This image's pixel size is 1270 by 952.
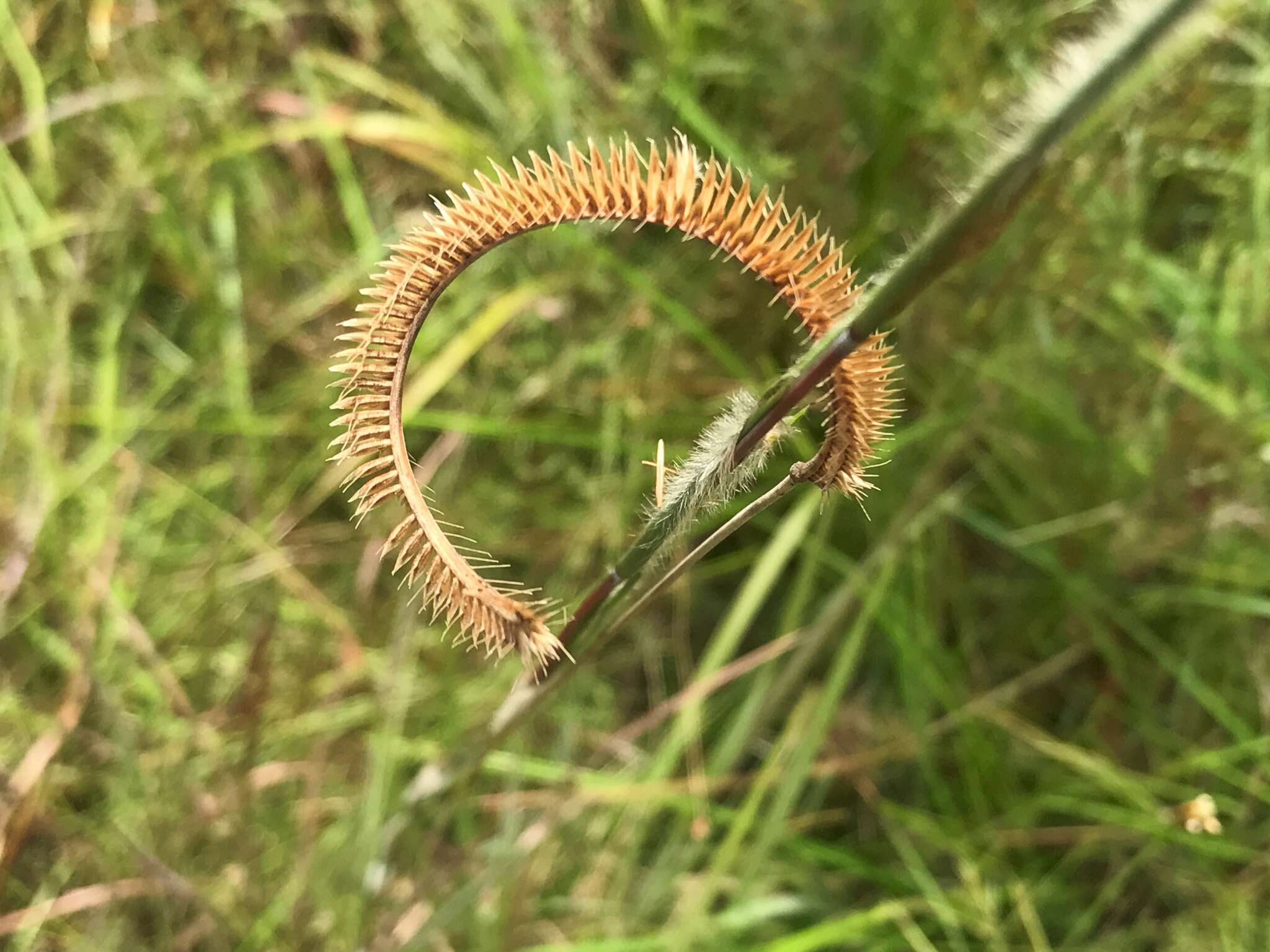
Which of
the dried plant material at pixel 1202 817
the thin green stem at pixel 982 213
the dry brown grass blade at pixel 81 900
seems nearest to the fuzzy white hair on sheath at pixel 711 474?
the thin green stem at pixel 982 213

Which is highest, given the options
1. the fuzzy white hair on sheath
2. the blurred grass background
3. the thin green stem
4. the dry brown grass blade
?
the thin green stem

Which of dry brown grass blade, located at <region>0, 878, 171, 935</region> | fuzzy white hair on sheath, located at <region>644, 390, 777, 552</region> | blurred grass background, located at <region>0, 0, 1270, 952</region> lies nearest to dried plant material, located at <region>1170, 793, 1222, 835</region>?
blurred grass background, located at <region>0, 0, 1270, 952</region>

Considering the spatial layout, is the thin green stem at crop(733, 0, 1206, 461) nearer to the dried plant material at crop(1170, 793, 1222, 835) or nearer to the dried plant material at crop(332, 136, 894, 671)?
the dried plant material at crop(332, 136, 894, 671)

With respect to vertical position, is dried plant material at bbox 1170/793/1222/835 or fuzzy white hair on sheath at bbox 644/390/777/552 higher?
fuzzy white hair on sheath at bbox 644/390/777/552

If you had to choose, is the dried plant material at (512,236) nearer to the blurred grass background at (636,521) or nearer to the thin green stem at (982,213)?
the thin green stem at (982,213)

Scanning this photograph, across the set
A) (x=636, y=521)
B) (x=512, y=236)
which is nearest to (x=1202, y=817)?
(x=636, y=521)

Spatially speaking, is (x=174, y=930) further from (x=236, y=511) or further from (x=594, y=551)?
(x=594, y=551)

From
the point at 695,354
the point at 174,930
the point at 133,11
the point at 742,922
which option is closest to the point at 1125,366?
the point at 695,354
